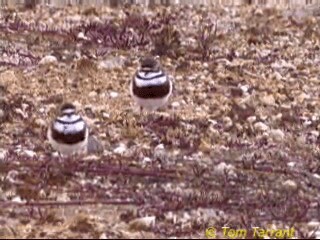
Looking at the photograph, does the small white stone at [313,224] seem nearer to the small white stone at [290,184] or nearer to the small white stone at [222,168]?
the small white stone at [290,184]

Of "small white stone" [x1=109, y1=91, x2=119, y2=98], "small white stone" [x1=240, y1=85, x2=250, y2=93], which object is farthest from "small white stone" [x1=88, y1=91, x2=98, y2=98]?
"small white stone" [x1=240, y1=85, x2=250, y2=93]

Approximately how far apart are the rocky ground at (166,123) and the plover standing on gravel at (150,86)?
181 millimetres

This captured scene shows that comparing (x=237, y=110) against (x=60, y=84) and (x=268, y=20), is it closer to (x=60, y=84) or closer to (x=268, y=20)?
(x=60, y=84)

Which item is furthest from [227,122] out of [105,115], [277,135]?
[105,115]

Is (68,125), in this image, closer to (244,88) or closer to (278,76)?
(244,88)

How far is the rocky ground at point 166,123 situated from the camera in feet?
18.9

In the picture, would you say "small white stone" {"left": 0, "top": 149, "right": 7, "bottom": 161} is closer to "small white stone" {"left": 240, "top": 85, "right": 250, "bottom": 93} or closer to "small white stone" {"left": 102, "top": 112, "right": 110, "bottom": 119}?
"small white stone" {"left": 102, "top": 112, "right": 110, "bottom": 119}

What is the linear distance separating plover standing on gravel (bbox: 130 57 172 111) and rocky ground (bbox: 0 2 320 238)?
7.1 inches

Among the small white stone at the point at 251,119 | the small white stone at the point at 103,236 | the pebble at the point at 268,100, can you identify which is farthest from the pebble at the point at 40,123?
the small white stone at the point at 103,236

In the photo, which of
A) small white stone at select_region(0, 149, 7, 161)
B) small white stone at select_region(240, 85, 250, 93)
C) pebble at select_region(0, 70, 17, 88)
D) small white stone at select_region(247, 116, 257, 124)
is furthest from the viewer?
small white stone at select_region(240, 85, 250, 93)

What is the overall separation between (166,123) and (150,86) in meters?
0.34

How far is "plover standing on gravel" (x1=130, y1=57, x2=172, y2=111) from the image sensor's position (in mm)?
7402

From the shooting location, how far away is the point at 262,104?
8.15m

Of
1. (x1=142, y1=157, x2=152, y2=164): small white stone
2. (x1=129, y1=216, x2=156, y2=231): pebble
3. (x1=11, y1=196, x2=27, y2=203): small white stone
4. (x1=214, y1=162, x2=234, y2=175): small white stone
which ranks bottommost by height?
(x1=142, y1=157, x2=152, y2=164): small white stone
